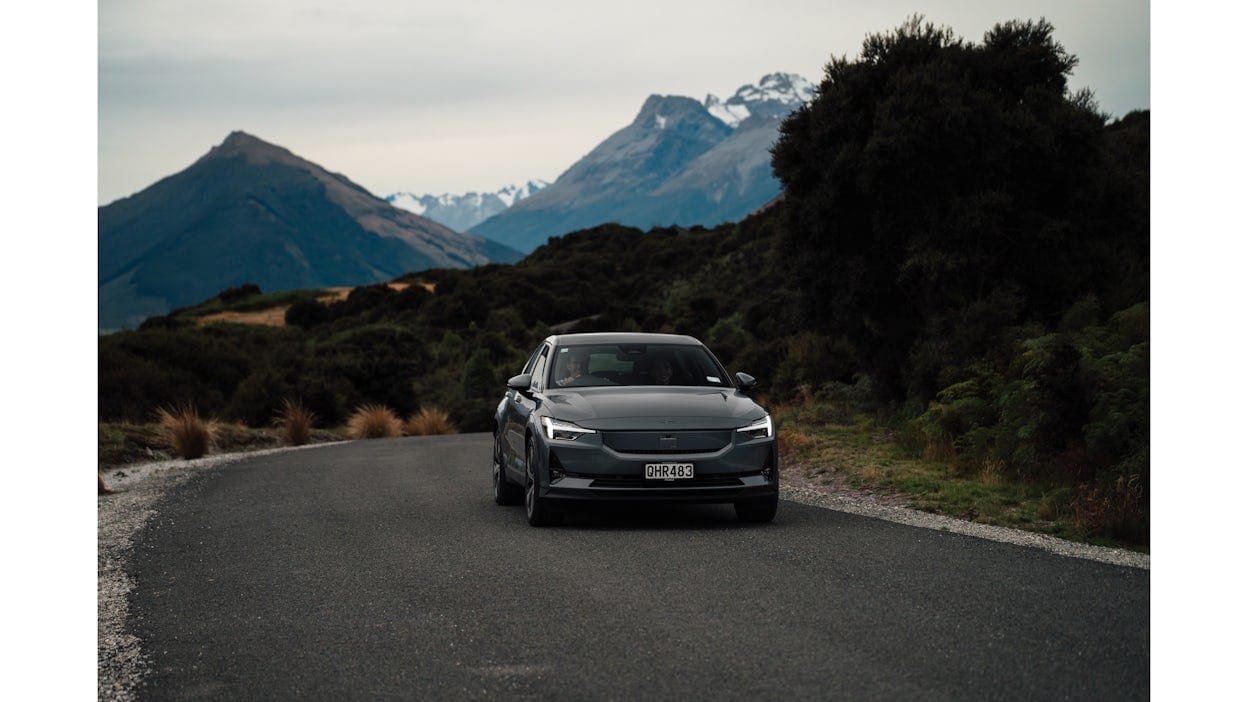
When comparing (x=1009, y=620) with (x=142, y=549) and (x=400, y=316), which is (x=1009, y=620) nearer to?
(x=142, y=549)

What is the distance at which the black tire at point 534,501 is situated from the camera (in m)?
11.3

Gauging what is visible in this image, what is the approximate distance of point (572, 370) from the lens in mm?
12484

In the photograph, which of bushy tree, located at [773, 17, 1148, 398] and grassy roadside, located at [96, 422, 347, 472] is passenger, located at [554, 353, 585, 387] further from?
grassy roadside, located at [96, 422, 347, 472]

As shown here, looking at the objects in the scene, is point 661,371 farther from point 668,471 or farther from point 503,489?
point 503,489

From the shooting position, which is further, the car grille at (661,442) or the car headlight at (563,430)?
the car headlight at (563,430)

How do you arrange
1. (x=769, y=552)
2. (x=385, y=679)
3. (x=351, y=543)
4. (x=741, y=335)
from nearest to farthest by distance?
1. (x=385, y=679)
2. (x=769, y=552)
3. (x=351, y=543)
4. (x=741, y=335)

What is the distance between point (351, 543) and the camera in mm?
10922

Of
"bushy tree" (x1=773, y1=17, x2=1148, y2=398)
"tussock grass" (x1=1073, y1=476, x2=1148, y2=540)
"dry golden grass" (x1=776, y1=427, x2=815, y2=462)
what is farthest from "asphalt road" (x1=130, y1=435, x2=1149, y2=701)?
"bushy tree" (x1=773, y1=17, x2=1148, y2=398)

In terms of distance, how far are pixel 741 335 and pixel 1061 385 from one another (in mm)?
26693

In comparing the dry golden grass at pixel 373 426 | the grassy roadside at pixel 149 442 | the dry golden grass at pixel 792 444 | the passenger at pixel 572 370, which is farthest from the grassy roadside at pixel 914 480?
the dry golden grass at pixel 373 426

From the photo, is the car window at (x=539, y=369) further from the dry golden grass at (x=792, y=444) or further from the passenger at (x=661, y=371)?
the dry golden grass at (x=792, y=444)

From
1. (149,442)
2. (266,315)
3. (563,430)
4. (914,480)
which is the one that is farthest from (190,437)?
(266,315)

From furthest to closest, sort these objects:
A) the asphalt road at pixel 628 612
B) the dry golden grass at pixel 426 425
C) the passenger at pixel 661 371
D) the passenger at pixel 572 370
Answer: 1. the dry golden grass at pixel 426 425
2. the passenger at pixel 661 371
3. the passenger at pixel 572 370
4. the asphalt road at pixel 628 612

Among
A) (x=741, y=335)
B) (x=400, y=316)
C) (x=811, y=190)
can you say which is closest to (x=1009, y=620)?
(x=811, y=190)
